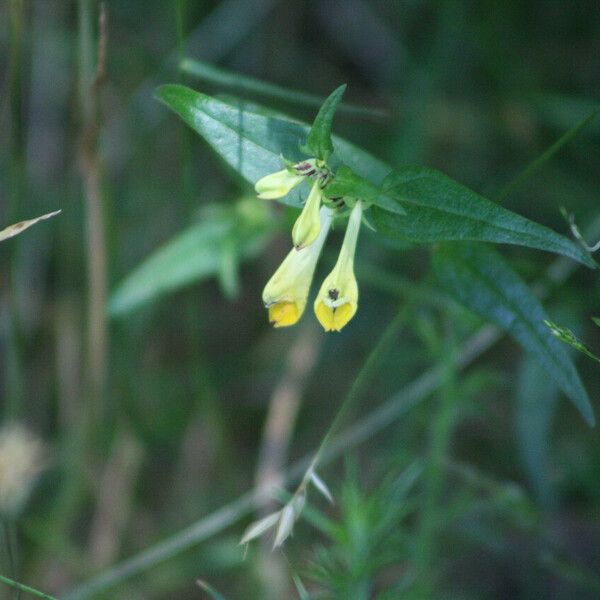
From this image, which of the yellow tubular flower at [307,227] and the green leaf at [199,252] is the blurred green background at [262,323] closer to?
the green leaf at [199,252]

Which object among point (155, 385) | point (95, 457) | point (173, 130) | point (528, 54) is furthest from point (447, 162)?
point (95, 457)

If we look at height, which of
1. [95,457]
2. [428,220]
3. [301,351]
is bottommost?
[95,457]

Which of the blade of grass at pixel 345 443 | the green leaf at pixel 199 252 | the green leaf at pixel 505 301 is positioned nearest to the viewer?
the green leaf at pixel 505 301

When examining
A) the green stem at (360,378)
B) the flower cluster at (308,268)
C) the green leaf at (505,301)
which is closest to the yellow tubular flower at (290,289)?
the flower cluster at (308,268)

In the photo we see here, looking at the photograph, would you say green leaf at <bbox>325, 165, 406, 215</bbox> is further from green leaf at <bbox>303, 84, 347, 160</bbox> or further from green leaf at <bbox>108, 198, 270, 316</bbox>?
green leaf at <bbox>108, 198, 270, 316</bbox>

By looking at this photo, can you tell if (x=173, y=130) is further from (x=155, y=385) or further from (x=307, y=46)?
(x=155, y=385)
